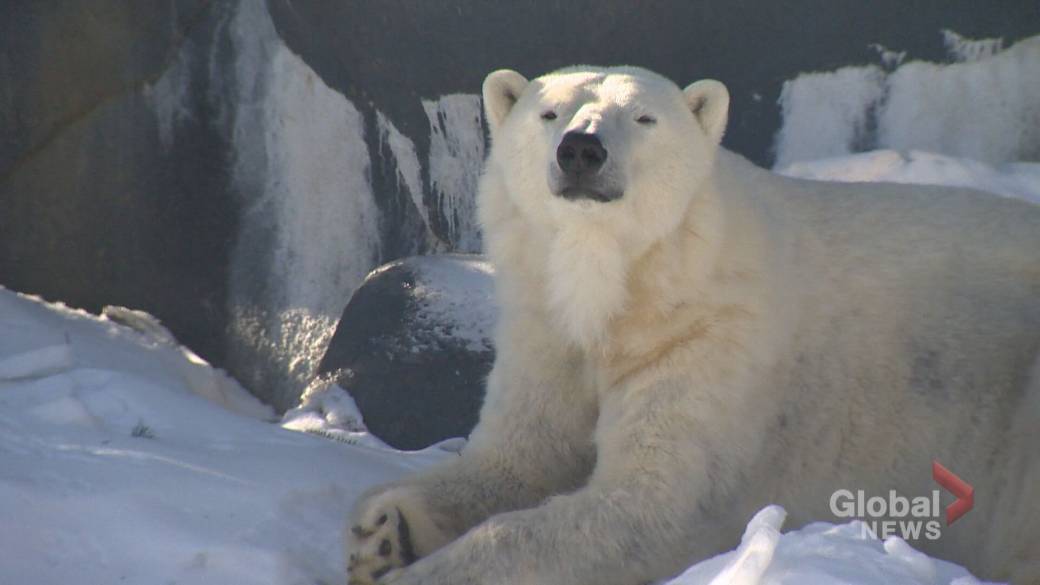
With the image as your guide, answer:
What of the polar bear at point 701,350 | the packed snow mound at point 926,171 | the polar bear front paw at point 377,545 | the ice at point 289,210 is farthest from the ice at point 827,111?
the polar bear front paw at point 377,545

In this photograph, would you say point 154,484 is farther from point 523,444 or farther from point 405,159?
point 405,159

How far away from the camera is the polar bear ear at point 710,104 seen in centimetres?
460

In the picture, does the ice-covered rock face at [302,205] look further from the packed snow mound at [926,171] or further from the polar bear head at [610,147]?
the polar bear head at [610,147]

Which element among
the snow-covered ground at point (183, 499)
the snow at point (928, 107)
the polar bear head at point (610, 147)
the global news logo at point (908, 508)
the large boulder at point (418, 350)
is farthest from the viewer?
the snow at point (928, 107)

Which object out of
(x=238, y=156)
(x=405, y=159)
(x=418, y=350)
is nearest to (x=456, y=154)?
(x=405, y=159)

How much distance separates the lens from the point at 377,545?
421 cm

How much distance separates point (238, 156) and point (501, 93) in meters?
3.65

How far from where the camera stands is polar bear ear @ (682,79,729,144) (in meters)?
4.60

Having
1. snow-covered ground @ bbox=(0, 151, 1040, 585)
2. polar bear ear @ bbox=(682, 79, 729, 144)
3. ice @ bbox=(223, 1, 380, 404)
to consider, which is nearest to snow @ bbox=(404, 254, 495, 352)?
ice @ bbox=(223, 1, 380, 404)

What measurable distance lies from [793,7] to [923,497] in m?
3.50

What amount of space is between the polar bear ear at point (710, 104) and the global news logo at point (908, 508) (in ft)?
3.94

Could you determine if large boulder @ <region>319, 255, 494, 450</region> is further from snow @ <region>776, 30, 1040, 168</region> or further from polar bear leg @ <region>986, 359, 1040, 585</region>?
polar bear leg @ <region>986, 359, 1040, 585</region>

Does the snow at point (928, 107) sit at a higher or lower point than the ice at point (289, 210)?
higher

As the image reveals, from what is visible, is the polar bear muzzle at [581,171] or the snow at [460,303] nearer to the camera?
the polar bear muzzle at [581,171]
